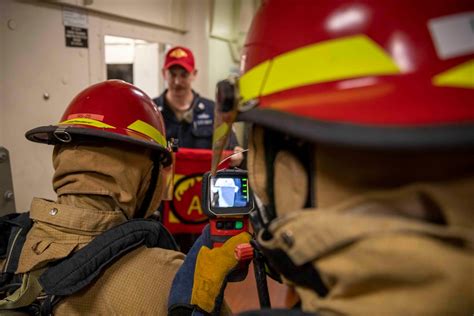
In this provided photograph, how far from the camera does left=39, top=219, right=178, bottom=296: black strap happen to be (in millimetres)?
795

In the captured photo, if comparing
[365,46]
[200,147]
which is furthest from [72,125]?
[200,147]

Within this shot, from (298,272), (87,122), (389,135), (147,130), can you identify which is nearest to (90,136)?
(87,122)

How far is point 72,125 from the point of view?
935 mm

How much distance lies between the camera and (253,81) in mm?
573

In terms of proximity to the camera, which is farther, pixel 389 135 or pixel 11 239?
pixel 11 239

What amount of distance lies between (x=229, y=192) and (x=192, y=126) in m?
1.49

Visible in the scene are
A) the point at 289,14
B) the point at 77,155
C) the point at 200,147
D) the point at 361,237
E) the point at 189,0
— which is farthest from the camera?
the point at 189,0

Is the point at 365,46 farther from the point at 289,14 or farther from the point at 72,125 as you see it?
the point at 72,125

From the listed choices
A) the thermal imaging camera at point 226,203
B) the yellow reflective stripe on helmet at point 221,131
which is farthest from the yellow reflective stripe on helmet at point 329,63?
the thermal imaging camera at point 226,203

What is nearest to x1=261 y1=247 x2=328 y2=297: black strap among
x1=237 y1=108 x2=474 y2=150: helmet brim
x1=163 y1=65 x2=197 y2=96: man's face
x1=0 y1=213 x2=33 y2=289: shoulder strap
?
x1=237 y1=108 x2=474 y2=150: helmet brim

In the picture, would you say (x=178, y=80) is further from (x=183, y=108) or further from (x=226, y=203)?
(x=226, y=203)

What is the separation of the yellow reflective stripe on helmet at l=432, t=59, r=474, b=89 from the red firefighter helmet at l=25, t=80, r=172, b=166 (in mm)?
688

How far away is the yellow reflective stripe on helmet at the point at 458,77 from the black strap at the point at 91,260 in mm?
692

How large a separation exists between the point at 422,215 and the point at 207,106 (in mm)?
2099
